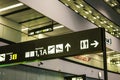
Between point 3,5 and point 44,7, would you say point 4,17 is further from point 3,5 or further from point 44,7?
point 44,7

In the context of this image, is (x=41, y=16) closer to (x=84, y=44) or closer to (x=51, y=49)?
(x=51, y=49)

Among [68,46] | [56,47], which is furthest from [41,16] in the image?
[68,46]

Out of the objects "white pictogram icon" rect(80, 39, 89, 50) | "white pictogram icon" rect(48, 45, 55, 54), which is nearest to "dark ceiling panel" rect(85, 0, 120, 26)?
"white pictogram icon" rect(48, 45, 55, 54)

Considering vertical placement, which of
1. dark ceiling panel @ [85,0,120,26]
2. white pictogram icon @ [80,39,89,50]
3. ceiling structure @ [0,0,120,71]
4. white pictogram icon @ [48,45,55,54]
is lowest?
white pictogram icon @ [48,45,55,54]

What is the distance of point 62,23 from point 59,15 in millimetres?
549

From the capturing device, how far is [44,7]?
14.5 m

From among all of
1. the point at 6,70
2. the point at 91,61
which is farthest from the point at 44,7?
the point at 91,61

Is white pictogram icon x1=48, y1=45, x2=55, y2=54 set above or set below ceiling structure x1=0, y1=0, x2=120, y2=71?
below

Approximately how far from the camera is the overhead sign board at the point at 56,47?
631 cm

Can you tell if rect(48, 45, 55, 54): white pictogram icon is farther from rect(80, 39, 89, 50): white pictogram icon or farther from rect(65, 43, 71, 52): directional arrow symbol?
rect(80, 39, 89, 50): white pictogram icon

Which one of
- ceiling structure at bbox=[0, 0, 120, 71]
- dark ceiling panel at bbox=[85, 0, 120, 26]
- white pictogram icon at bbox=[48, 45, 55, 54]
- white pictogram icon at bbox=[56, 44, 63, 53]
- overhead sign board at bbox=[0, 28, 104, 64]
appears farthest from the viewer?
dark ceiling panel at bbox=[85, 0, 120, 26]

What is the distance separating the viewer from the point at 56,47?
6930mm

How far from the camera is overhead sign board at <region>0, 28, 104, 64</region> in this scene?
20.7ft

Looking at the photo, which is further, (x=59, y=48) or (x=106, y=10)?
(x=106, y=10)
